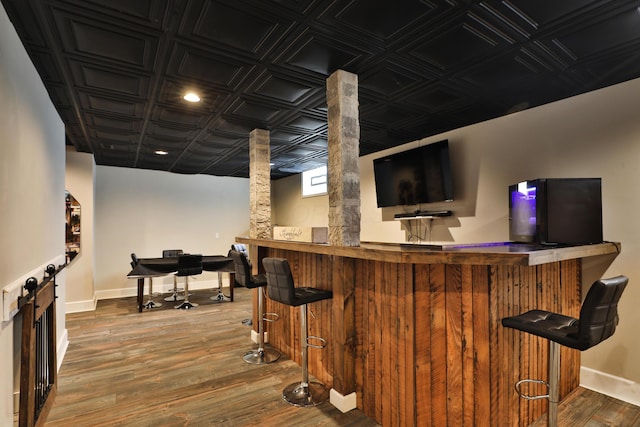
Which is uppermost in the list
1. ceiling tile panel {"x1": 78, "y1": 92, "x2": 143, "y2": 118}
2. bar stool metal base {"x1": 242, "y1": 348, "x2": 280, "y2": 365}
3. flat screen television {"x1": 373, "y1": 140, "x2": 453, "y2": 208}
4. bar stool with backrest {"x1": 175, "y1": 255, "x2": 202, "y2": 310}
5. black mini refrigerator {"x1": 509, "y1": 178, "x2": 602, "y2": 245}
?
ceiling tile panel {"x1": 78, "y1": 92, "x2": 143, "y2": 118}

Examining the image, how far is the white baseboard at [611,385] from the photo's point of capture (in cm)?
272

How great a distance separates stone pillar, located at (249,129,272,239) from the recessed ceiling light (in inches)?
41.9

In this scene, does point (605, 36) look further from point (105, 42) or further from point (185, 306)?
point (185, 306)

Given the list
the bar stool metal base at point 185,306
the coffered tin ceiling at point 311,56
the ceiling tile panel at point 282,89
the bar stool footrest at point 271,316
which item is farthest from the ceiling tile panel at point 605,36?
the bar stool metal base at point 185,306

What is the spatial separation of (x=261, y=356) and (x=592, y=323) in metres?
2.92

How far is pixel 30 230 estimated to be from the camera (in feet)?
7.82

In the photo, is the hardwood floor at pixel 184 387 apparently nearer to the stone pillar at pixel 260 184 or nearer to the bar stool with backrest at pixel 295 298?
the bar stool with backrest at pixel 295 298

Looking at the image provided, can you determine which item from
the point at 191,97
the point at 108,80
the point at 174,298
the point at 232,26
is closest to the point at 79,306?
the point at 174,298

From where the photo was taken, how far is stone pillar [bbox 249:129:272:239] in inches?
171

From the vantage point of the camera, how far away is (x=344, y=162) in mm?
2771

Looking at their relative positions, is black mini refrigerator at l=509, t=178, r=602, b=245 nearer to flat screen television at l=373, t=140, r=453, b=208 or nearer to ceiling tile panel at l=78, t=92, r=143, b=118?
flat screen television at l=373, t=140, r=453, b=208

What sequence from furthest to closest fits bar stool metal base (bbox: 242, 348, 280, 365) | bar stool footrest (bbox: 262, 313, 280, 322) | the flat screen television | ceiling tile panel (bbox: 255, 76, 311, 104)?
the flat screen television
bar stool footrest (bbox: 262, 313, 280, 322)
bar stool metal base (bbox: 242, 348, 280, 365)
ceiling tile panel (bbox: 255, 76, 311, 104)

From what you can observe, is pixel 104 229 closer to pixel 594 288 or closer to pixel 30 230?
pixel 30 230

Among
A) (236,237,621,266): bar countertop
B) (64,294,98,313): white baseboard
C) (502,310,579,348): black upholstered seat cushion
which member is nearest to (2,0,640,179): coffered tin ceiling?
(236,237,621,266): bar countertop
